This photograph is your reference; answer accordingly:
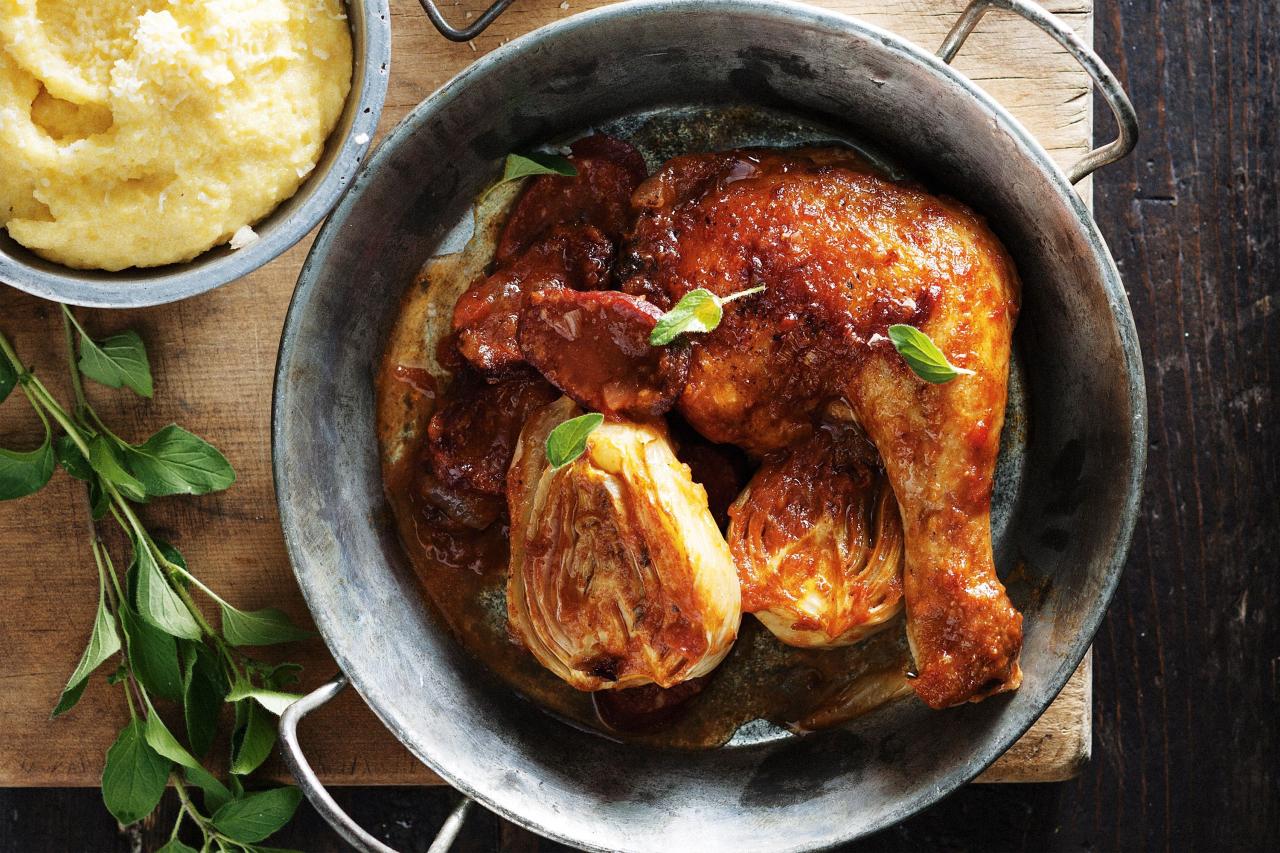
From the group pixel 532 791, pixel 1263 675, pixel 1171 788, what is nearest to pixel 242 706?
pixel 532 791

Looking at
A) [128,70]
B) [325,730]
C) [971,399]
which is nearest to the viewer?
[128,70]

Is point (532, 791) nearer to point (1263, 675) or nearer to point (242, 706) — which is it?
point (242, 706)

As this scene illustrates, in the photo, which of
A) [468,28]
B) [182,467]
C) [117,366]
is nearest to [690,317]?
[468,28]

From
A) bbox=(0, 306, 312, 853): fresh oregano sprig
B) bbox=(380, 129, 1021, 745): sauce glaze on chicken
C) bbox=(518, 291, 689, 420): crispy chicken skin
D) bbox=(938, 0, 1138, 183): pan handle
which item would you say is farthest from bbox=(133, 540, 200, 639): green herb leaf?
bbox=(938, 0, 1138, 183): pan handle

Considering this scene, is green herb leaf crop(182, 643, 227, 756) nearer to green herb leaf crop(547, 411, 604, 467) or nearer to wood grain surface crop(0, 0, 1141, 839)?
wood grain surface crop(0, 0, 1141, 839)

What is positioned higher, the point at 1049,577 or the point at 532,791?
the point at 1049,577

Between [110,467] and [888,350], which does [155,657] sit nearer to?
[110,467]
